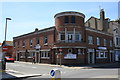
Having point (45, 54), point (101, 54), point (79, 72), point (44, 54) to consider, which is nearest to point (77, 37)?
point (45, 54)

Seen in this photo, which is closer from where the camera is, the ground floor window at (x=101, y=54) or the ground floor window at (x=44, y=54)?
the ground floor window at (x=44, y=54)

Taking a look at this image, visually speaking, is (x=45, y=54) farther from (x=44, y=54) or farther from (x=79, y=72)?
(x=79, y=72)

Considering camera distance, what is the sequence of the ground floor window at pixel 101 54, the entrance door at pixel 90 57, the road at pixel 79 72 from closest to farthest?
the road at pixel 79 72, the entrance door at pixel 90 57, the ground floor window at pixel 101 54

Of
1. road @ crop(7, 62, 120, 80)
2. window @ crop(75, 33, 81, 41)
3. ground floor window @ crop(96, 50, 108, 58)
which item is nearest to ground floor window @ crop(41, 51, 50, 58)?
window @ crop(75, 33, 81, 41)

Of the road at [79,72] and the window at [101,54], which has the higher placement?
the window at [101,54]

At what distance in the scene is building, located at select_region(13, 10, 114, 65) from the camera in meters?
27.1

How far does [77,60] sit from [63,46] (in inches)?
129

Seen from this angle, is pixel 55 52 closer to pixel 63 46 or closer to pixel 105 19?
pixel 63 46

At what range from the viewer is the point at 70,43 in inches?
1061

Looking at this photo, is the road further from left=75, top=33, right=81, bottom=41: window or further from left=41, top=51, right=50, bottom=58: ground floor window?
left=41, top=51, right=50, bottom=58: ground floor window

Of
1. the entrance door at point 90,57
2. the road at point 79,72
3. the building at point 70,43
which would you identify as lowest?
the road at point 79,72

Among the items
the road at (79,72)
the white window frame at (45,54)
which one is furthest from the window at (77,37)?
the road at (79,72)

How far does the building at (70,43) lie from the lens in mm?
27125

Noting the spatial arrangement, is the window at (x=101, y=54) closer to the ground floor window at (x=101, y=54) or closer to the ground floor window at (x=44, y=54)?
the ground floor window at (x=101, y=54)
